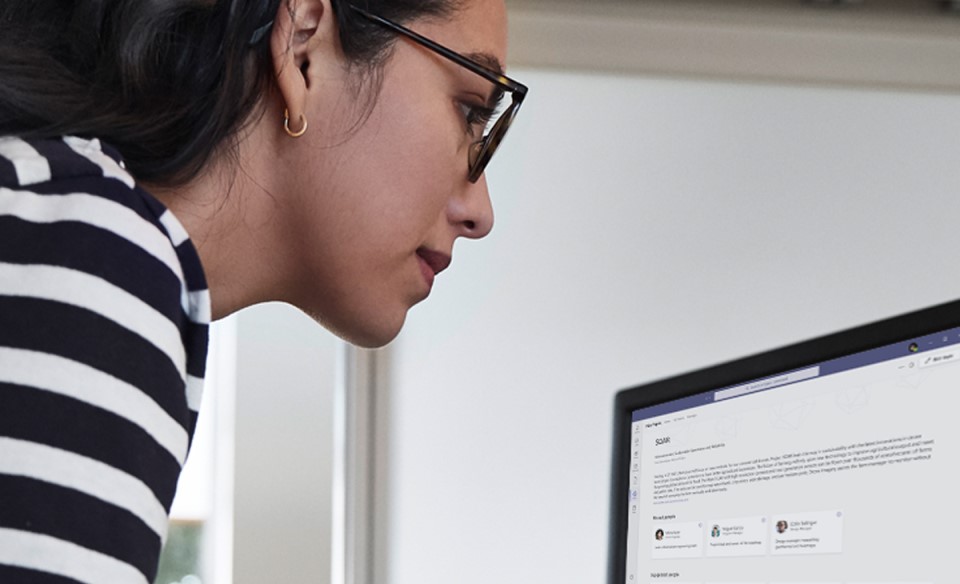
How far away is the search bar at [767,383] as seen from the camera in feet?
2.62

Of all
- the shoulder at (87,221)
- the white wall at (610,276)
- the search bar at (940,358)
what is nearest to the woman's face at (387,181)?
the shoulder at (87,221)

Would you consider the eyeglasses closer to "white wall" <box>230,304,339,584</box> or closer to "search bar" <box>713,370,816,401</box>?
"search bar" <box>713,370,816,401</box>

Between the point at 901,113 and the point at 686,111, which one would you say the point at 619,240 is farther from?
the point at 901,113

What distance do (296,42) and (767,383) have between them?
0.40 m

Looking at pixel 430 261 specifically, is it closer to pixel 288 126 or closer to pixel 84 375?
pixel 288 126

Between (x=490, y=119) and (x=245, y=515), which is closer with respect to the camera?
(x=490, y=119)

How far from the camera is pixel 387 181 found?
69 cm

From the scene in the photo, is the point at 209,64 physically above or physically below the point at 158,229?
above

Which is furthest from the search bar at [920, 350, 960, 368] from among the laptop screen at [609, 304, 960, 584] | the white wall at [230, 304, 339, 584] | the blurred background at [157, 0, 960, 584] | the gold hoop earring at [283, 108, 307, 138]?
the white wall at [230, 304, 339, 584]

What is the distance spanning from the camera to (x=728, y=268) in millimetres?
1520

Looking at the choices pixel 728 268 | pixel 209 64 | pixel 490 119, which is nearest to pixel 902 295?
pixel 728 268

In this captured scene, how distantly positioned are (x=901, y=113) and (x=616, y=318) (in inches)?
18.5

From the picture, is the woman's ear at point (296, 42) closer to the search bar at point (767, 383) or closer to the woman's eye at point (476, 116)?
the woman's eye at point (476, 116)

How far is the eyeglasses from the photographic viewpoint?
0.70 m
